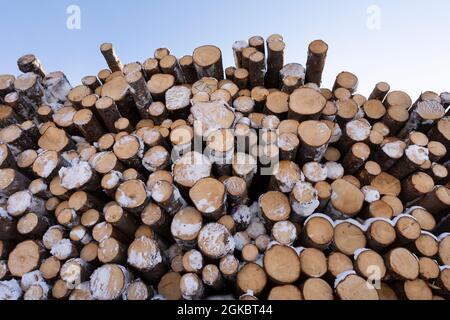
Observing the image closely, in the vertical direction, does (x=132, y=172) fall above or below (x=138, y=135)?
below

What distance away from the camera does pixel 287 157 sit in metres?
3.09

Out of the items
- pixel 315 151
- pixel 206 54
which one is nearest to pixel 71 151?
pixel 206 54

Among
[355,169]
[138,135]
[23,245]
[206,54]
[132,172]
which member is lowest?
[23,245]

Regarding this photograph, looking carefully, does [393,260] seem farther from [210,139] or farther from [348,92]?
[348,92]

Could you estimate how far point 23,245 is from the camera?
308cm

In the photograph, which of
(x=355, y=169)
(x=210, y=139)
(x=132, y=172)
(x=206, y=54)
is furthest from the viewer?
(x=206, y=54)

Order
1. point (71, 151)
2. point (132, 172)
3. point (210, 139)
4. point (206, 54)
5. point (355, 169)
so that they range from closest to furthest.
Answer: point (210, 139) < point (132, 172) < point (355, 169) < point (71, 151) < point (206, 54)

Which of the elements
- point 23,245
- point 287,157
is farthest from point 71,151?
point 287,157

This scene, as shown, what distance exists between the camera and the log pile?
269 cm

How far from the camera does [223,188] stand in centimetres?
277

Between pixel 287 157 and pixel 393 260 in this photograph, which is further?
pixel 287 157

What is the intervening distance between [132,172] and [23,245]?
1251mm

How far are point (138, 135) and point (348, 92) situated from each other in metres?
2.56

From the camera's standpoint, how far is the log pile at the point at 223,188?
2.69m
